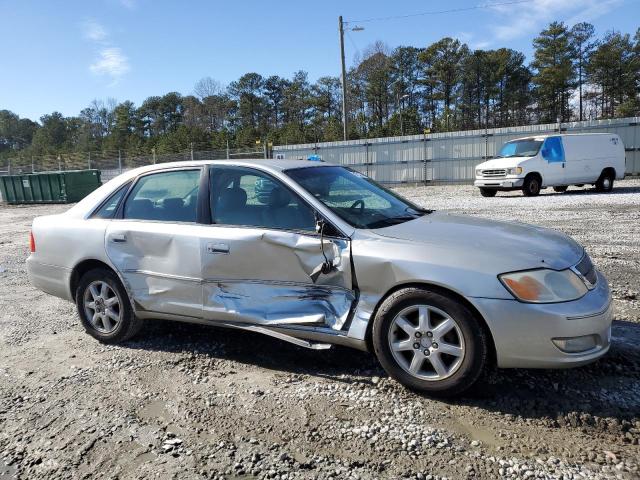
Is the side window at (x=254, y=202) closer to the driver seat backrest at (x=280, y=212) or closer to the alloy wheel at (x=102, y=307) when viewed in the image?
the driver seat backrest at (x=280, y=212)

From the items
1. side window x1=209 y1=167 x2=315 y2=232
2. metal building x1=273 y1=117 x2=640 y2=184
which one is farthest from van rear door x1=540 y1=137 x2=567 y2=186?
side window x1=209 y1=167 x2=315 y2=232

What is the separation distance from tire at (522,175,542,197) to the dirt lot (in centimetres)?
1199

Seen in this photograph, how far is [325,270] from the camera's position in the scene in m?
3.45

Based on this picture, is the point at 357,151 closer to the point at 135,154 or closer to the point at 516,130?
the point at 516,130

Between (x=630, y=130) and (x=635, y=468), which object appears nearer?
(x=635, y=468)

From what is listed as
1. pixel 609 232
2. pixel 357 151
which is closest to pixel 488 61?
pixel 357 151

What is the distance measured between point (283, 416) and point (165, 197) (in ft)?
7.22

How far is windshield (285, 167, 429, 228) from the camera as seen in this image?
3.69 meters

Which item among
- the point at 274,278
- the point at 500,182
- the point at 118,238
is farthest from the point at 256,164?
the point at 500,182

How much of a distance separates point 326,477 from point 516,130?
2335cm

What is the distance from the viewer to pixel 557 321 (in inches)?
114

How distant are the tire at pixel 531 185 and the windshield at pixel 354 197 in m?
12.7

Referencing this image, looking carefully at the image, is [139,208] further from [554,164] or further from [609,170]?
[609,170]

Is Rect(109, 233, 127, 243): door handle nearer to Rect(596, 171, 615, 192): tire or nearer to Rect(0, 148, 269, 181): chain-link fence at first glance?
Rect(596, 171, 615, 192): tire
